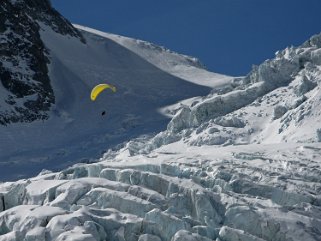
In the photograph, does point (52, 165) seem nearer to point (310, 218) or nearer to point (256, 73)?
point (256, 73)

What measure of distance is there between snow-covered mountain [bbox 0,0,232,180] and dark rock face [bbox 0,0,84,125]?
94 mm

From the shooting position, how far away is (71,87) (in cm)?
8050

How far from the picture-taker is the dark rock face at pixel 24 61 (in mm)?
73062

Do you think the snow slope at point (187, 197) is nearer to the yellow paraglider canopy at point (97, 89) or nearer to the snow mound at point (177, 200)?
the snow mound at point (177, 200)

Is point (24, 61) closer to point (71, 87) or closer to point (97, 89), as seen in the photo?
point (71, 87)

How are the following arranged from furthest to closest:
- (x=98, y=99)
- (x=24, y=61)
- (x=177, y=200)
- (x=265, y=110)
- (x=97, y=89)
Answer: (x=24, y=61)
(x=98, y=99)
(x=265, y=110)
(x=97, y=89)
(x=177, y=200)

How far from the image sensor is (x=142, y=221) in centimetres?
3203

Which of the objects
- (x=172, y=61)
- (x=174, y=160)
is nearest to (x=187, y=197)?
(x=174, y=160)

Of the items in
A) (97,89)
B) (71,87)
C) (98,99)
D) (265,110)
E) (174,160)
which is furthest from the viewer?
(71,87)

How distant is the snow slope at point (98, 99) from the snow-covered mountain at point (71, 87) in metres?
0.08

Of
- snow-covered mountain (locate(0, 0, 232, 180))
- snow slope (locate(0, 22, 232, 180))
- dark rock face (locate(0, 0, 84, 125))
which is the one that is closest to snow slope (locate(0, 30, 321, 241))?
snow-covered mountain (locate(0, 0, 232, 180))

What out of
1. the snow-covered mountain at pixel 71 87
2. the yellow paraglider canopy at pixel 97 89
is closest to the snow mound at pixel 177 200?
the yellow paraglider canopy at pixel 97 89

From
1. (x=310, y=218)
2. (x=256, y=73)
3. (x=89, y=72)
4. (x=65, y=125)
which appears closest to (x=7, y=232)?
(x=310, y=218)

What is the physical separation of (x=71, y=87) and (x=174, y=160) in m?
42.5
